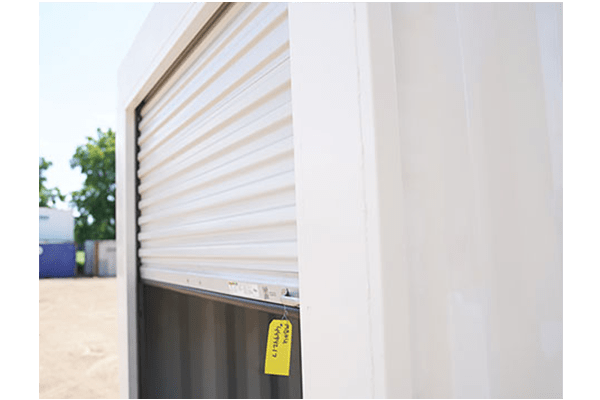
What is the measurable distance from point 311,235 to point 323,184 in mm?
114

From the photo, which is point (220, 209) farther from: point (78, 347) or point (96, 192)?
point (96, 192)

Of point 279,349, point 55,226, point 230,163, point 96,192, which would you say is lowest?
point 279,349

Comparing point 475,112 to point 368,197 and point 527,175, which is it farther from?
point 368,197

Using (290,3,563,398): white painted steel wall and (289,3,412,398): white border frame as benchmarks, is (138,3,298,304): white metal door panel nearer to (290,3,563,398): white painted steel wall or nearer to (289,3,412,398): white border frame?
(289,3,412,398): white border frame

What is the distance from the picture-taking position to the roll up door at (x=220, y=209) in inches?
63.6

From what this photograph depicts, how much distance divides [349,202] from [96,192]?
28.9 m

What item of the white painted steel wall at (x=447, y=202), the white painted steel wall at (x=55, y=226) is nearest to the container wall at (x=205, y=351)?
the white painted steel wall at (x=447, y=202)

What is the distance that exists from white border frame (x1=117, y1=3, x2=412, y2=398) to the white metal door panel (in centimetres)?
49

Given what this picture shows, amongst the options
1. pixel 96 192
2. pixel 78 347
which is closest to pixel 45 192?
pixel 96 192

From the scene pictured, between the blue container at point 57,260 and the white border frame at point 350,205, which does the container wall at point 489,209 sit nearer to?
the white border frame at point 350,205

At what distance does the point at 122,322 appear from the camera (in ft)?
10.7

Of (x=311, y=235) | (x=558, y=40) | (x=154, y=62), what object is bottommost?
(x=311, y=235)

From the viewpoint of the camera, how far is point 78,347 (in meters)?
8.80

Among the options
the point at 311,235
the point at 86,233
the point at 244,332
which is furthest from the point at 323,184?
the point at 86,233
